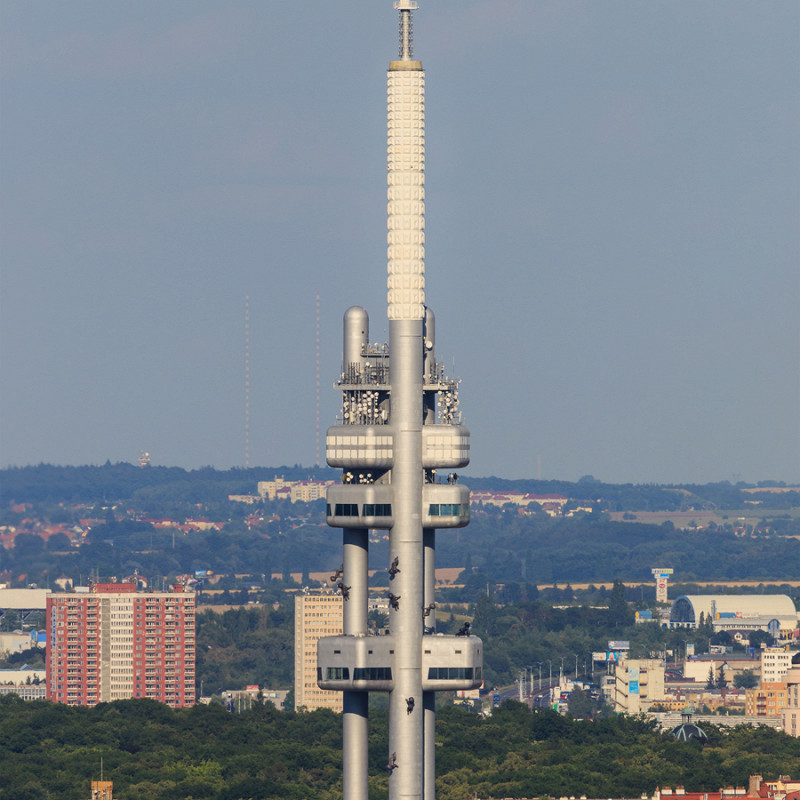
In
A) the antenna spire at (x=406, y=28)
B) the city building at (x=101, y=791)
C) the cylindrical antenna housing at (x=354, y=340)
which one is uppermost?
the antenna spire at (x=406, y=28)

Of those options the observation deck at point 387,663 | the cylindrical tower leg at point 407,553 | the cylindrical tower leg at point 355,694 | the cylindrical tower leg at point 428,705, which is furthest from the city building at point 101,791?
the cylindrical tower leg at point 407,553

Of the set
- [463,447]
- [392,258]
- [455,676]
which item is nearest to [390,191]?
[392,258]

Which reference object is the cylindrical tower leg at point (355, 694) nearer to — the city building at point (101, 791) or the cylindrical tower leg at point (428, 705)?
the cylindrical tower leg at point (428, 705)

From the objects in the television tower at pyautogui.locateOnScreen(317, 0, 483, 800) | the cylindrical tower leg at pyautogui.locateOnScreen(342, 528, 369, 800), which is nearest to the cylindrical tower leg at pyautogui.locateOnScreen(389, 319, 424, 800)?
the television tower at pyautogui.locateOnScreen(317, 0, 483, 800)

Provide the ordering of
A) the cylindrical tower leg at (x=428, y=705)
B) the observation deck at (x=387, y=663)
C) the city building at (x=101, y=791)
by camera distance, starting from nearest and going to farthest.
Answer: the observation deck at (x=387, y=663), the cylindrical tower leg at (x=428, y=705), the city building at (x=101, y=791)

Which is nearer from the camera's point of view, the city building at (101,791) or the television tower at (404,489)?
the television tower at (404,489)

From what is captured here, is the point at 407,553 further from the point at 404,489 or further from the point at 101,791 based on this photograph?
the point at 101,791

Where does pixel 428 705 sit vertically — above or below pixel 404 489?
below

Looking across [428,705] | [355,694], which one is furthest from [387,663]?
[428,705]
